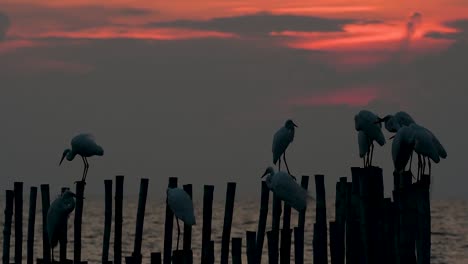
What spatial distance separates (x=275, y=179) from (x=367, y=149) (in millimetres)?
2987

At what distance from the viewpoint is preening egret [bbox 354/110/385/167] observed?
20984 mm

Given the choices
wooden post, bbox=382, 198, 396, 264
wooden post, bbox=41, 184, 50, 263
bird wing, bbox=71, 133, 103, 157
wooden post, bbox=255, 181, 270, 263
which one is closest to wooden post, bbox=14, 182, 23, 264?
wooden post, bbox=41, 184, 50, 263

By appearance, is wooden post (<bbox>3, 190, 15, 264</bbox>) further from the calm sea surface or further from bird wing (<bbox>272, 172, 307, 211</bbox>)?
the calm sea surface

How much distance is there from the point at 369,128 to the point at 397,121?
84 centimetres

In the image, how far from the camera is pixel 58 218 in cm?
1864

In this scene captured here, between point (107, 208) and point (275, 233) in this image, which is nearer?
point (275, 233)

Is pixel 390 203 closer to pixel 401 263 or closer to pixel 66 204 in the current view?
pixel 401 263

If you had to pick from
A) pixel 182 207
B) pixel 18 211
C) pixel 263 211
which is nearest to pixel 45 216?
pixel 18 211

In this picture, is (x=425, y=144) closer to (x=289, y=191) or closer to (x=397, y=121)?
(x=289, y=191)

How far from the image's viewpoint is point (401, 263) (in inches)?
563

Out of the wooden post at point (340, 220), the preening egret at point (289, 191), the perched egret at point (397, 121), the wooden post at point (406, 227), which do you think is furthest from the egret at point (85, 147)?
the wooden post at point (406, 227)

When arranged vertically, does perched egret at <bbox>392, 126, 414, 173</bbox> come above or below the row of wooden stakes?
above

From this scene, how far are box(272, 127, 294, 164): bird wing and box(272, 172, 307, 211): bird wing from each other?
13.5 ft

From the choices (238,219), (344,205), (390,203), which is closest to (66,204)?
(344,205)
